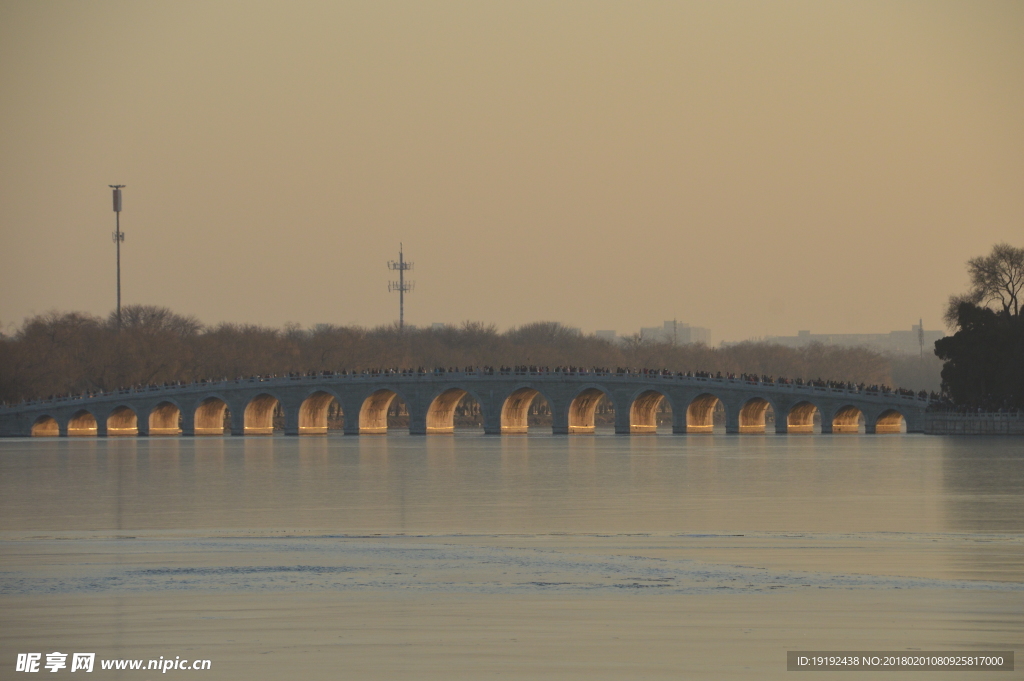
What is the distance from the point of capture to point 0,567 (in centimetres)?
1755

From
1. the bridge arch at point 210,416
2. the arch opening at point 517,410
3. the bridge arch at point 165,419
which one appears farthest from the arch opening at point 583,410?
the bridge arch at point 165,419

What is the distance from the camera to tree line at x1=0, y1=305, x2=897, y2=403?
3757 inches

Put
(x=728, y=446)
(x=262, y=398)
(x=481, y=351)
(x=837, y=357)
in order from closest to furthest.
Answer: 1. (x=728, y=446)
2. (x=262, y=398)
3. (x=481, y=351)
4. (x=837, y=357)

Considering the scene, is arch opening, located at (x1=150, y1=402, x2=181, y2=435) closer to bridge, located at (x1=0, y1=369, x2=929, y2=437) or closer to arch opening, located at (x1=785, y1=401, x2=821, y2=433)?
bridge, located at (x1=0, y1=369, x2=929, y2=437)

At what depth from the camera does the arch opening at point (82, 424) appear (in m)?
84.8

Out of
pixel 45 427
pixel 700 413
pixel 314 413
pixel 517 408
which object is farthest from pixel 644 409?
pixel 45 427

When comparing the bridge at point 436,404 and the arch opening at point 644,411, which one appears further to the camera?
the arch opening at point 644,411

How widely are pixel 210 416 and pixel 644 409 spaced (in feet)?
81.9

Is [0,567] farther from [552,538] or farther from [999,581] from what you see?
[999,581]

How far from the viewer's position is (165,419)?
86750mm

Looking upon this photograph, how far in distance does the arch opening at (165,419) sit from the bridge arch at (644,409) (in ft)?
83.8

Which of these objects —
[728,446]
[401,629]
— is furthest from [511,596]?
[728,446]

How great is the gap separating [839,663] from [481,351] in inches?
4478

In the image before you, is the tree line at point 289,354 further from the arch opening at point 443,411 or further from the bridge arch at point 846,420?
the bridge arch at point 846,420
